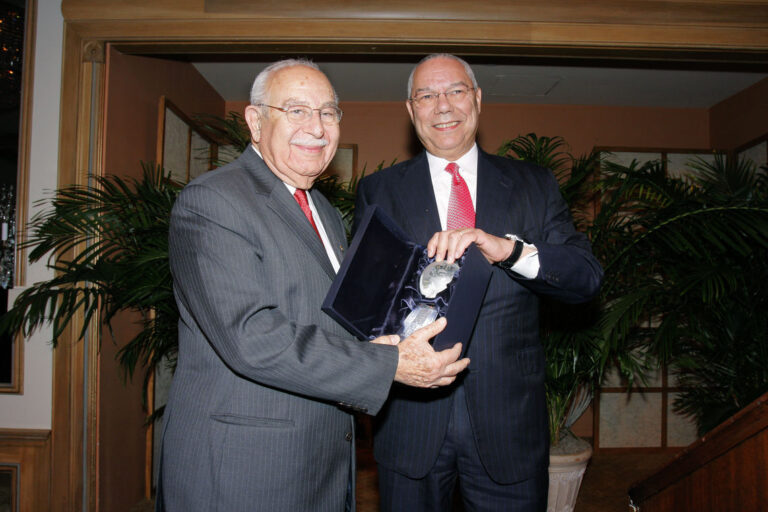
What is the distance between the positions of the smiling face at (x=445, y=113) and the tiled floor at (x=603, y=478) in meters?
2.58

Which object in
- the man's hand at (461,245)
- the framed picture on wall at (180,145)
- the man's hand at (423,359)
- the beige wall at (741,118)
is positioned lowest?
the man's hand at (423,359)

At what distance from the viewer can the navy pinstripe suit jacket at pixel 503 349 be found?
152 cm

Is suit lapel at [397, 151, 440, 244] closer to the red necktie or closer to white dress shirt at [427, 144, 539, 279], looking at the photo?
white dress shirt at [427, 144, 539, 279]

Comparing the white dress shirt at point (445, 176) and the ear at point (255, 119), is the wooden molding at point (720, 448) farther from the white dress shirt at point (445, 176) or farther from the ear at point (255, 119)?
the ear at point (255, 119)

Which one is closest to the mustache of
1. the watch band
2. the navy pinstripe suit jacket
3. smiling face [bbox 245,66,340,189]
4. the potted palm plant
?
smiling face [bbox 245,66,340,189]

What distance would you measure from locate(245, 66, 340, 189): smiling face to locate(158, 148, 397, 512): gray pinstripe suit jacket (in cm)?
16

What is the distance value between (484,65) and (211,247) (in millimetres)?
3646

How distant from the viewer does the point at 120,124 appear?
3.12 metres

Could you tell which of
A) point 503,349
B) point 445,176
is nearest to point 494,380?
point 503,349

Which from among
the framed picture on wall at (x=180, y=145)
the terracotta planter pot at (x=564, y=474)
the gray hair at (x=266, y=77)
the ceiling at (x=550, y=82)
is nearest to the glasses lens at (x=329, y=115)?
the gray hair at (x=266, y=77)

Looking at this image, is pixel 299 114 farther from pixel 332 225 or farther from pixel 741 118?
pixel 741 118

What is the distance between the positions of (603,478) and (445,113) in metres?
3.74

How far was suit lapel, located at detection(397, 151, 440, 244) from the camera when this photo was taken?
163 centimetres

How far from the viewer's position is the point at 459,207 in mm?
1665
